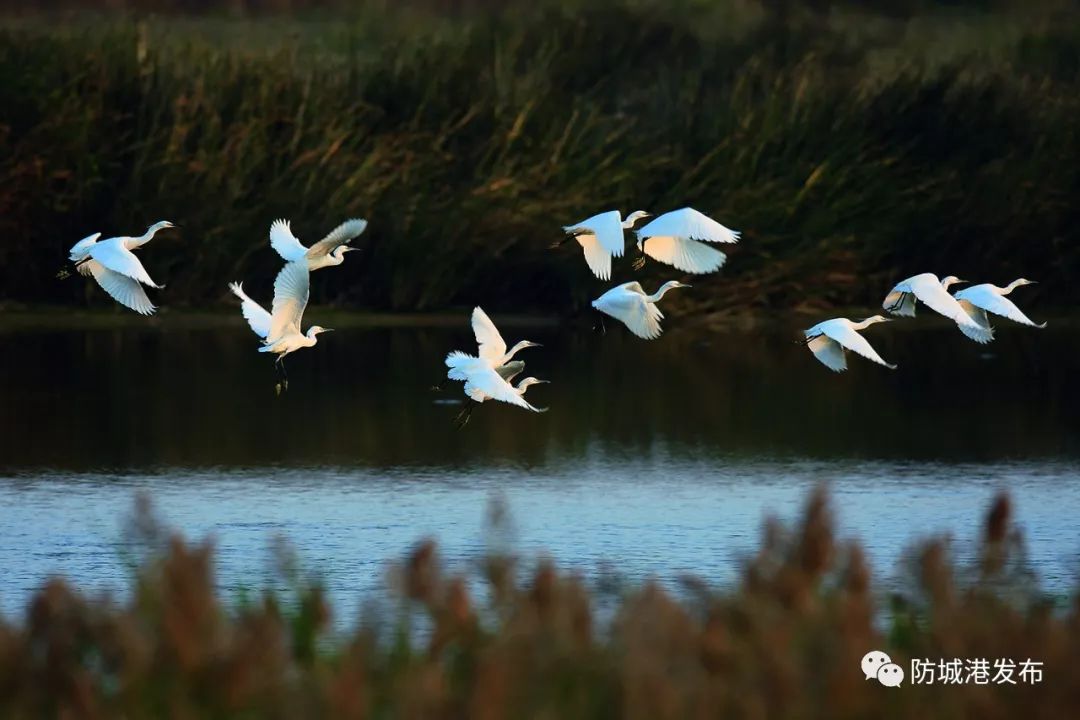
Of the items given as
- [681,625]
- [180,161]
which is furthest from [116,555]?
[180,161]

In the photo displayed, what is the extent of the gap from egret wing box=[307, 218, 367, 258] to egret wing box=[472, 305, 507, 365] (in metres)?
0.70

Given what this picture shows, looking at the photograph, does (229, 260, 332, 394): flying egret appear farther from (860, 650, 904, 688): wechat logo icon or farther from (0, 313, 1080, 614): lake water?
(860, 650, 904, 688): wechat logo icon

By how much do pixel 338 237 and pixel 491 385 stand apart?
31.1 inches

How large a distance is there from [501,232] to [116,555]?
8.82 m

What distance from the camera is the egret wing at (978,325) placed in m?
10.4

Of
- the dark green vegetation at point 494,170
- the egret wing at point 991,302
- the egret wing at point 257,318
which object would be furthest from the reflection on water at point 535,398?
the egret wing at point 991,302

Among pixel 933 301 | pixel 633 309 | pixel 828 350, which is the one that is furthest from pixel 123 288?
pixel 933 301

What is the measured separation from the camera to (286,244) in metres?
10.0

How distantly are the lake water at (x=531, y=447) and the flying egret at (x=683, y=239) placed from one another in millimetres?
1075

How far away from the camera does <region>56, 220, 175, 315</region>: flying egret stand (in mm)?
9773

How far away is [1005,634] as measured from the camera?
5.77m

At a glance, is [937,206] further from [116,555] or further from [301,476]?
[116,555]

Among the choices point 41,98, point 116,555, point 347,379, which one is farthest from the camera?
point 41,98

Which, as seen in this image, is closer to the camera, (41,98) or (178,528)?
(178,528)
